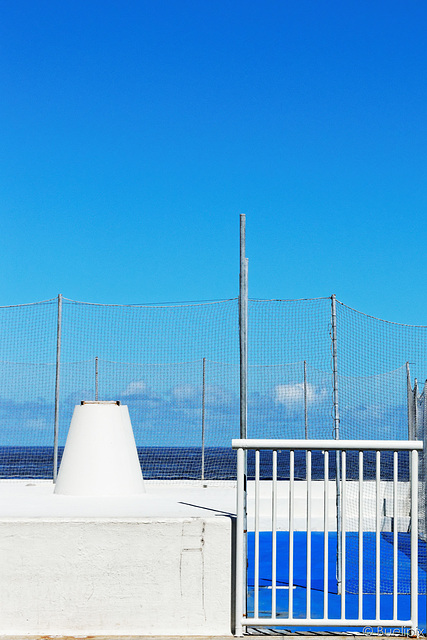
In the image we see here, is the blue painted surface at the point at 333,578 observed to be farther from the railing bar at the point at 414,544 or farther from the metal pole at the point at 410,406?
the metal pole at the point at 410,406

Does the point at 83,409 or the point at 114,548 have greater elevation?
the point at 83,409

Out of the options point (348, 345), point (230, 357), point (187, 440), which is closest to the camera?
point (348, 345)

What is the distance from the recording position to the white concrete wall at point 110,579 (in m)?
3.91

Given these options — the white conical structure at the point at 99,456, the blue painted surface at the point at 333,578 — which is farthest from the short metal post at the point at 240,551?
the white conical structure at the point at 99,456

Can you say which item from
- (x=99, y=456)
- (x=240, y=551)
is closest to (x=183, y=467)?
(x=99, y=456)

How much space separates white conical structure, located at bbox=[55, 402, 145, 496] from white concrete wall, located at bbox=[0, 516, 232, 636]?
67.0 inches

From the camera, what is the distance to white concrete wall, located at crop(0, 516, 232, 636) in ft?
12.8

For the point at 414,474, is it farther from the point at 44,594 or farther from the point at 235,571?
the point at 44,594

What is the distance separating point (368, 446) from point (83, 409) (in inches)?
110

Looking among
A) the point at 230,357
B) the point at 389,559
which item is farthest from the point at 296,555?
the point at 230,357

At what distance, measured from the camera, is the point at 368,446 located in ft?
12.8

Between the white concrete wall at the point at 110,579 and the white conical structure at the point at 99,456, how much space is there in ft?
5.58

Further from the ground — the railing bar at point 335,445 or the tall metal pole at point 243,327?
the tall metal pole at point 243,327

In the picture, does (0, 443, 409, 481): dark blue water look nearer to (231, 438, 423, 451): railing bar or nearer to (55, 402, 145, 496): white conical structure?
(55, 402, 145, 496): white conical structure
